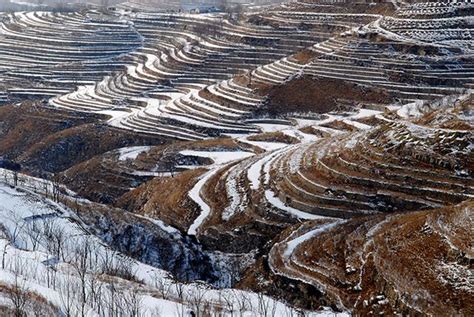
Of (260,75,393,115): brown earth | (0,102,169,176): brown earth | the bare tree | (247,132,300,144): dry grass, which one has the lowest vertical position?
(0,102,169,176): brown earth

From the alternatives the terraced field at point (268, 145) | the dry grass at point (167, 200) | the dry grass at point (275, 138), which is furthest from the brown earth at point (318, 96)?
the dry grass at point (167, 200)

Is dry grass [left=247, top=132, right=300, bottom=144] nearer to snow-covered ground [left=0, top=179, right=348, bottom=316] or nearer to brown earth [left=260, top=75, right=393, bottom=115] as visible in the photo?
brown earth [left=260, top=75, right=393, bottom=115]

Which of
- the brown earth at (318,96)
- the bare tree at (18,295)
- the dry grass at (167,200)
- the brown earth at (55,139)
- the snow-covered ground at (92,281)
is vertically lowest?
the brown earth at (55,139)

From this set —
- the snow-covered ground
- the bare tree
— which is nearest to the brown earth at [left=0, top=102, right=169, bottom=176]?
the snow-covered ground

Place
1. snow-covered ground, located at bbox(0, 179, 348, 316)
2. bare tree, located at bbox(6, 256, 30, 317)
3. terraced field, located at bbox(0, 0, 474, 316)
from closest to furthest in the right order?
bare tree, located at bbox(6, 256, 30, 317), snow-covered ground, located at bbox(0, 179, 348, 316), terraced field, located at bbox(0, 0, 474, 316)

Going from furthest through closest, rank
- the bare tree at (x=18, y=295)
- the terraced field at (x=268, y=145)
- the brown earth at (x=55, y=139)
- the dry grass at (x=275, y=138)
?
the brown earth at (x=55, y=139), the dry grass at (x=275, y=138), the terraced field at (x=268, y=145), the bare tree at (x=18, y=295)

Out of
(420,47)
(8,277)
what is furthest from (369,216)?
(420,47)

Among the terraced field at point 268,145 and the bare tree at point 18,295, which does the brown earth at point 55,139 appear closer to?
the terraced field at point 268,145

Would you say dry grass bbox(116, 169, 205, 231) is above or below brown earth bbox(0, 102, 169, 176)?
above
